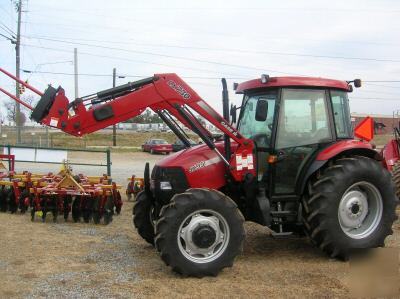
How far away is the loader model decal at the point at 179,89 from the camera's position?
6.05 meters

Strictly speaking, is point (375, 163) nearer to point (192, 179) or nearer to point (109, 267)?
point (192, 179)

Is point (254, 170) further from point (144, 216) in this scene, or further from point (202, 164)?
point (144, 216)

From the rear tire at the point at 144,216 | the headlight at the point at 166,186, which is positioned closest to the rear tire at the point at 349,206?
the headlight at the point at 166,186

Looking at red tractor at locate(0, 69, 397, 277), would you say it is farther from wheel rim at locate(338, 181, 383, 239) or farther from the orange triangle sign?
the orange triangle sign

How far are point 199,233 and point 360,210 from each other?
2.32 metres

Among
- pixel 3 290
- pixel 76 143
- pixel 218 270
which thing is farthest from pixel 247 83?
pixel 76 143

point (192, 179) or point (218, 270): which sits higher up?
point (192, 179)

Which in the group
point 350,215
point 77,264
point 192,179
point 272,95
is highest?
point 272,95

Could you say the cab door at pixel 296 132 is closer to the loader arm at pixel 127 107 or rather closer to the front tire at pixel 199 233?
the loader arm at pixel 127 107

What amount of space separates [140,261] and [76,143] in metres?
41.0

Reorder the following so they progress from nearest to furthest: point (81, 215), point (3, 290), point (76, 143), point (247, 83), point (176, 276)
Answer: point (3, 290), point (176, 276), point (247, 83), point (81, 215), point (76, 143)

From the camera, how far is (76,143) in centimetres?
4597

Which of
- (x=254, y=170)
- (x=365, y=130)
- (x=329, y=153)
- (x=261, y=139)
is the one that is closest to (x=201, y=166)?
(x=254, y=170)

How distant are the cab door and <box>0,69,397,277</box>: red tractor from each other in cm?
1
